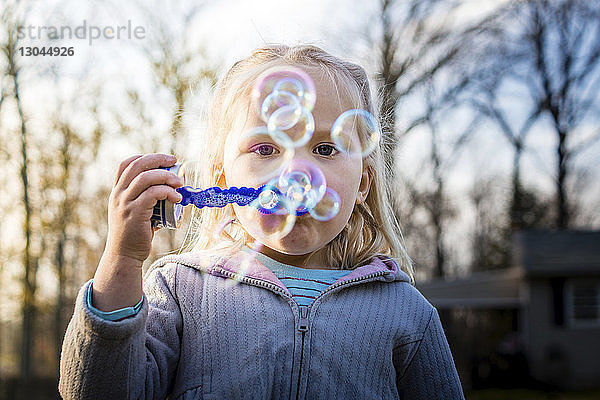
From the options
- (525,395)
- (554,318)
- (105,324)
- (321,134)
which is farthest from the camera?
(554,318)

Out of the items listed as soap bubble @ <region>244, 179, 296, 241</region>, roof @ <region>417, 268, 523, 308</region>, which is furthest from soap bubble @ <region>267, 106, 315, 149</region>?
roof @ <region>417, 268, 523, 308</region>

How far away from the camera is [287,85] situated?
1.65 m

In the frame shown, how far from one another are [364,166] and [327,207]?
32 centimetres

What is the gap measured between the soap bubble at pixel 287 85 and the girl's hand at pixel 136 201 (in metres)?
0.40

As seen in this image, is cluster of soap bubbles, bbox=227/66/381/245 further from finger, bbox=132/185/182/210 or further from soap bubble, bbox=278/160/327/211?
finger, bbox=132/185/182/210

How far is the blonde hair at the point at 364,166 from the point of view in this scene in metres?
1.75

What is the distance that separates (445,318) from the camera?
19.6m

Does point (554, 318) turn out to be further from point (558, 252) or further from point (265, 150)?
point (265, 150)

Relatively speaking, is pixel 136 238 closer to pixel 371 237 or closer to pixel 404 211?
pixel 371 237

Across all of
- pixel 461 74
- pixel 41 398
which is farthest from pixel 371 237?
pixel 461 74

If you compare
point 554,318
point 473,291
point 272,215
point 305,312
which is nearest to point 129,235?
point 272,215

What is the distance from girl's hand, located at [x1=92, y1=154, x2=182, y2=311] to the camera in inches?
52.7

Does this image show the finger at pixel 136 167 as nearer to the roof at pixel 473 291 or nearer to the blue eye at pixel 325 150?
the blue eye at pixel 325 150

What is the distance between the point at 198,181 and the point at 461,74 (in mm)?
14048
